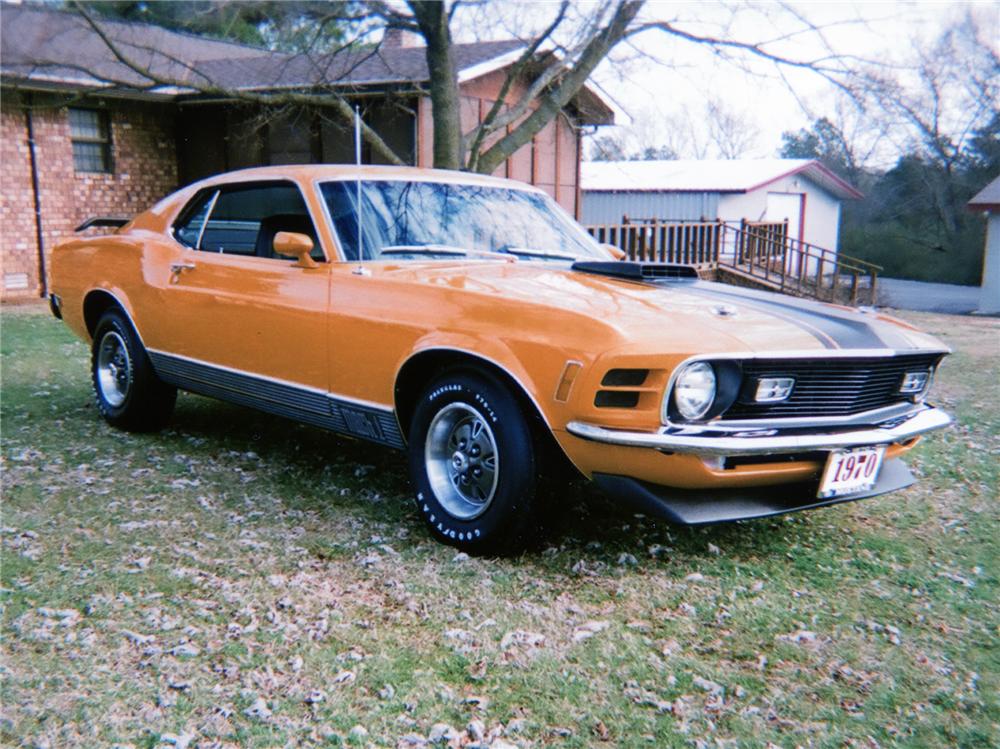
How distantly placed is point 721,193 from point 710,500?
2509cm

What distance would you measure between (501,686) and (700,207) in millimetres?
26518

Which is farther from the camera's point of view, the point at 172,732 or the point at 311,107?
the point at 311,107

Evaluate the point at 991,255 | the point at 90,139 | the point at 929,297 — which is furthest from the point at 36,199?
the point at 929,297

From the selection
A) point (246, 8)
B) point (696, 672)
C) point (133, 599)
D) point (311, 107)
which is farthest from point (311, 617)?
point (311, 107)

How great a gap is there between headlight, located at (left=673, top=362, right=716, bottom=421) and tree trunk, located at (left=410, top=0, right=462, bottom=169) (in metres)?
9.16

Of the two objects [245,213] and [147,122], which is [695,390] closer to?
[245,213]

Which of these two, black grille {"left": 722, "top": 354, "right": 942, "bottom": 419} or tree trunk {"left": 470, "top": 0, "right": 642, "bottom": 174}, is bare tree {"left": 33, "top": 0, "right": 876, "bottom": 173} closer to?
tree trunk {"left": 470, "top": 0, "right": 642, "bottom": 174}

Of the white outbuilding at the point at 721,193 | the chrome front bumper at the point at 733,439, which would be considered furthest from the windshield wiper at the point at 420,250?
the white outbuilding at the point at 721,193

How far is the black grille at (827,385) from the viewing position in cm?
372

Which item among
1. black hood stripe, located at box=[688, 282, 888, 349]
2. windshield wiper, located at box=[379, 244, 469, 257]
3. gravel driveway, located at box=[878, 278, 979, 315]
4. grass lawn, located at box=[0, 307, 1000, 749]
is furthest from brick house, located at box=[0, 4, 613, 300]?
gravel driveway, located at box=[878, 278, 979, 315]

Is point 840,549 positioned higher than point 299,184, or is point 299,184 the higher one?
point 299,184

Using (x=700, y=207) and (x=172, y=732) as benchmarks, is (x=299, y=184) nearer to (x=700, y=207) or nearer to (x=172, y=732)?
(x=172, y=732)

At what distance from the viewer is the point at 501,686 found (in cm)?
314

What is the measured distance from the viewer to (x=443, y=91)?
40.9 ft
